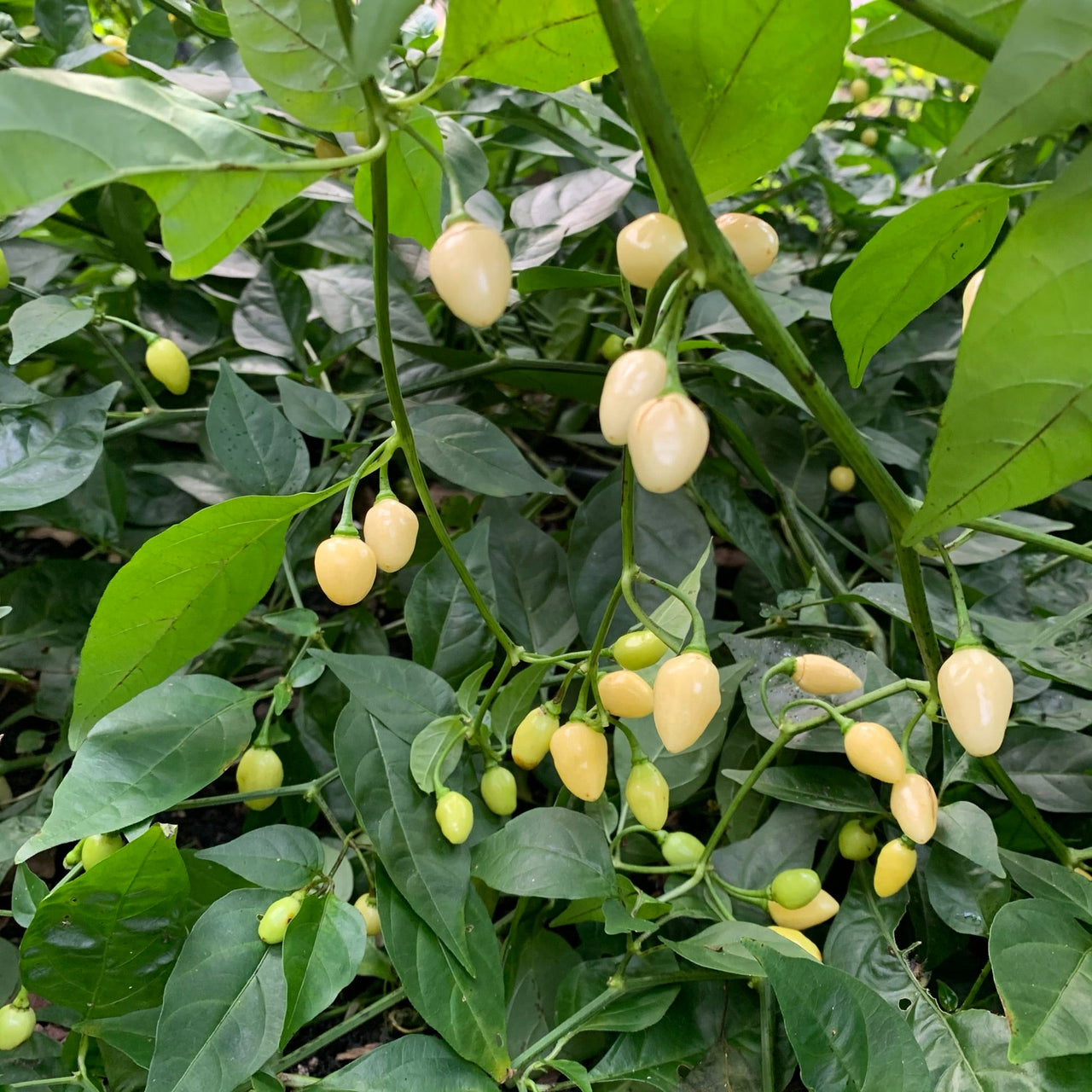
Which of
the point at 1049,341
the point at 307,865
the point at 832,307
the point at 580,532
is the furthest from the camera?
the point at 580,532

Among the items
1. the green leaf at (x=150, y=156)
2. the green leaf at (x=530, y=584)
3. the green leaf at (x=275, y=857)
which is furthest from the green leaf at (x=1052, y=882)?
the green leaf at (x=150, y=156)

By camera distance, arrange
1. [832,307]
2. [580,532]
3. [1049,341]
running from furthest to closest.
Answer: [580,532] < [832,307] < [1049,341]

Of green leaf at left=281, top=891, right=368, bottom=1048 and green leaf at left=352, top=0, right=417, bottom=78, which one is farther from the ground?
green leaf at left=352, top=0, right=417, bottom=78

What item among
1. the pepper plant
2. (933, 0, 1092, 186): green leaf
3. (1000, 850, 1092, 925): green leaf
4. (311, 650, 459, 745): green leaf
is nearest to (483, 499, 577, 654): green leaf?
the pepper plant

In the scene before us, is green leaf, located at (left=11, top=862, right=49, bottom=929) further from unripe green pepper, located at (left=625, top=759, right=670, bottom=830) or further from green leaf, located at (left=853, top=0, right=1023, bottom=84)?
green leaf, located at (left=853, top=0, right=1023, bottom=84)

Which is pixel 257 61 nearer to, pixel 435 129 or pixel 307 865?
pixel 435 129

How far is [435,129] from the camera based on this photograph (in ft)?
1.29

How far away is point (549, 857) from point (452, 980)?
3.6 inches

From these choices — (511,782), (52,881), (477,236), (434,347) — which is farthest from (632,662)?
(52,881)

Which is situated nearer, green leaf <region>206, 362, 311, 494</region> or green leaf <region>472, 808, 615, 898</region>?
green leaf <region>472, 808, 615, 898</region>

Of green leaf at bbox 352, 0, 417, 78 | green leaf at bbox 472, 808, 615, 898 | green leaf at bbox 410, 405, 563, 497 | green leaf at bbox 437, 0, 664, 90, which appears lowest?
green leaf at bbox 472, 808, 615, 898

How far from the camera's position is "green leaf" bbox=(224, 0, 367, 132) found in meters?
0.33

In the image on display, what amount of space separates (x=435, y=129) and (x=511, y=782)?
397 mm

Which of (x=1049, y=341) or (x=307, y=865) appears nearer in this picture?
(x=1049, y=341)
